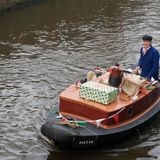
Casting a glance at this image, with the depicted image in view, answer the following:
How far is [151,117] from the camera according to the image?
40.5ft

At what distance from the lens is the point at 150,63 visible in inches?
516

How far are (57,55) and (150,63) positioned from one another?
751cm

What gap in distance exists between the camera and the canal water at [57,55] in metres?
Answer: 11.9

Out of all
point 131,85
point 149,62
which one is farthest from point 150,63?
point 131,85

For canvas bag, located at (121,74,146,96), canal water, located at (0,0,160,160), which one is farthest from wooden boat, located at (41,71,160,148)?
canal water, located at (0,0,160,160)

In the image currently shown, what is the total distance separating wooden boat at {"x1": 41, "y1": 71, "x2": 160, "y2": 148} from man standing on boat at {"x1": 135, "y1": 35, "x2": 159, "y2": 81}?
966 mm

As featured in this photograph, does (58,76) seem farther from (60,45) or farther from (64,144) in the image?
(64,144)

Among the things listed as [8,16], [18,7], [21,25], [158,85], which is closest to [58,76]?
[158,85]

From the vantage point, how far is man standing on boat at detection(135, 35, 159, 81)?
1291cm

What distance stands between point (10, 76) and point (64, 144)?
690 cm

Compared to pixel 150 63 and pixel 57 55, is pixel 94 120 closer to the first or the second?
pixel 150 63

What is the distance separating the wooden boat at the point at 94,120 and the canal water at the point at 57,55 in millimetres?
596

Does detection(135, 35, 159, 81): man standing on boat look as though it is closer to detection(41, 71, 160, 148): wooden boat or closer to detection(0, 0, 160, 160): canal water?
detection(41, 71, 160, 148): wooden boat

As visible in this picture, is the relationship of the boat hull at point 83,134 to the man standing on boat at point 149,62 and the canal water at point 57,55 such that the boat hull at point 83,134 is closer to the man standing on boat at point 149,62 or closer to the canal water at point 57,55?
the canal water at point 57,55
